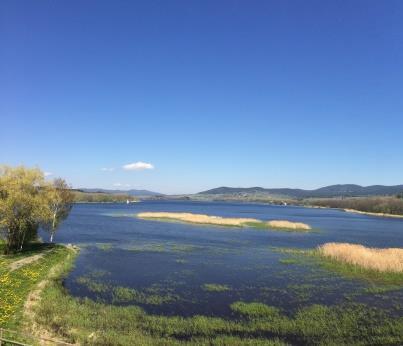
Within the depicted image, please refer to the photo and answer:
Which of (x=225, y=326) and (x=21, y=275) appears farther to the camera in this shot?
(x=21, y=275)

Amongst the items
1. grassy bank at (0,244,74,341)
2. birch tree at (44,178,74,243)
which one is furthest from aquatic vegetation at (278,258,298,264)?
birch tree at (44,178,74,243)

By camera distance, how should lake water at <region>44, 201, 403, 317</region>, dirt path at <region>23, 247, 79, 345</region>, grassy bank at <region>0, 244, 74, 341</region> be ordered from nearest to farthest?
dirt path at <region>23, 247, 79, 345</region>, grassy bank at <region>0, 244, 74, 341</region>, lake water at <region>44, 201, 403, 317</region>

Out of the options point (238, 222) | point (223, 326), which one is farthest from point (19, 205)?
point (238, 222)

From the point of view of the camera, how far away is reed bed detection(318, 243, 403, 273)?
46.1 meters

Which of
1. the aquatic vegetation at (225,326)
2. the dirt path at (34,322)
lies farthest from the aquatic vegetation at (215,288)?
the dirt path at (34,322)

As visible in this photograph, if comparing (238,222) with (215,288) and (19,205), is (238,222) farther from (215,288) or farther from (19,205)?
(215,288)

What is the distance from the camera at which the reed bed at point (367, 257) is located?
1815 inches

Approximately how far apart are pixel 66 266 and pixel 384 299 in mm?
33469

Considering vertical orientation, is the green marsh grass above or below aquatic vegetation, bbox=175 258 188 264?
below

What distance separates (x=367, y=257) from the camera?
4966 centimetres

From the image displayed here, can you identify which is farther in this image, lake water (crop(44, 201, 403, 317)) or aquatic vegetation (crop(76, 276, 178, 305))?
lake water (crop(44, 201, 403, 317))

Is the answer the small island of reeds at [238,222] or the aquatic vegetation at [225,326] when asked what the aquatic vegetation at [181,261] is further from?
the small island of reeds at [238,222]

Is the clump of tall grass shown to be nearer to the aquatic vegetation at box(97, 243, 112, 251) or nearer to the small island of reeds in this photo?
the small island of reeds

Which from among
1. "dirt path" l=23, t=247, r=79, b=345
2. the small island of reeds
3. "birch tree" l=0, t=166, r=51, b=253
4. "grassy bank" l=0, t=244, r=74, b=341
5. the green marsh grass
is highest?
"birch tree" l=0, t=166, r=51, b=253
